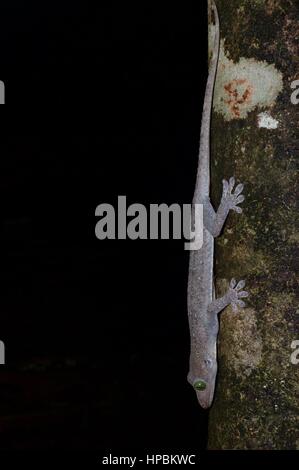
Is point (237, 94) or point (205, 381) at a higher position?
point (237, 94)

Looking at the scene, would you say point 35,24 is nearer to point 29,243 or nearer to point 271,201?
point 29,243

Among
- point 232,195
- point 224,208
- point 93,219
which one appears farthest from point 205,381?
point 93,219

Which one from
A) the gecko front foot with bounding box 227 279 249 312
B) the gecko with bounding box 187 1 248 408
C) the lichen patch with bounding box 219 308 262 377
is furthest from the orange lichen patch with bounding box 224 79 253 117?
the lichen patch with bounding box 219 308 262 377

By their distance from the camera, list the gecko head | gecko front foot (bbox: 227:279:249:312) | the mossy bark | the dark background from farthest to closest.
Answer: the dark background < the gecko head < gecko front foot (bbox: 227:279:249:312) < the mossy bark

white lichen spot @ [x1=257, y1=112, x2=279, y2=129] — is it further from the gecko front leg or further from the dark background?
the dark background

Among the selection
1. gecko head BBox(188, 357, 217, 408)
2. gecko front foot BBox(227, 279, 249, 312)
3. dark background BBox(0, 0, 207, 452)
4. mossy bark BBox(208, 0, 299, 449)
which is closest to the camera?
mossy bark BBox(208, 0, 299, 449)

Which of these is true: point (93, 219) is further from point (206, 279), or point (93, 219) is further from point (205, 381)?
point (205, 381)
